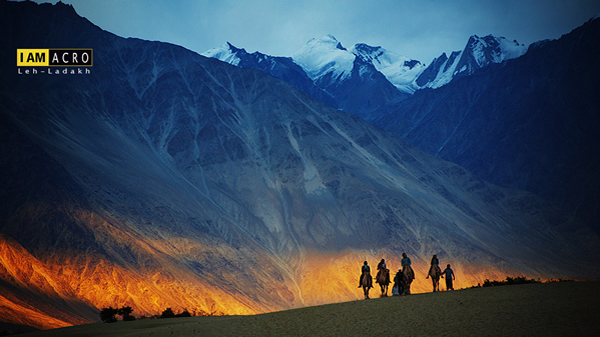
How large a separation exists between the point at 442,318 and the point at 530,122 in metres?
148

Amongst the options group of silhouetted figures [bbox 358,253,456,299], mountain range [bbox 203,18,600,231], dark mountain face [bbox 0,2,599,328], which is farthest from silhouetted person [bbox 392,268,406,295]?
mountain range [bbox 203,18,600,231]

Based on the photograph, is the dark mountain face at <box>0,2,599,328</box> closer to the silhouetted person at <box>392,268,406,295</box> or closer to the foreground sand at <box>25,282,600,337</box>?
the foreground sand at <box>25,282,600,337</box>

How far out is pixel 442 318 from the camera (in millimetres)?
21172

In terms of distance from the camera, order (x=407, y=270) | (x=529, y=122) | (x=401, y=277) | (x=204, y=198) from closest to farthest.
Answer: (x=407, y=270), (x=401, y=277), (x=204, y=198), (x=529, y=122)

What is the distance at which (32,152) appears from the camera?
265ft

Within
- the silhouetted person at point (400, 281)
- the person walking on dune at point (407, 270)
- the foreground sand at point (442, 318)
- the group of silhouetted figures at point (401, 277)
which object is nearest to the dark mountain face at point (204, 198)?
the foreground sand at point (442, 318)

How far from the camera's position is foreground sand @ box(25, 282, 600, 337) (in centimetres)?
1916

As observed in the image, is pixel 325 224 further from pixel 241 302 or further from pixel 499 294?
pixel 499 294

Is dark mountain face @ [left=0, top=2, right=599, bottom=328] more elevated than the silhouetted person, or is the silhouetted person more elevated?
dark mountain face @ [left=0, top=2, right=599, bottom=328]

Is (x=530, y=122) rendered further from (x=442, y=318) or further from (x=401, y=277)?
(x=442, y=318)

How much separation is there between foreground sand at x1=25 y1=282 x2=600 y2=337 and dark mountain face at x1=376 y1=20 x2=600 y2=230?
113555 millimetres

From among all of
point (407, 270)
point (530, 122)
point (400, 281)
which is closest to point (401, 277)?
point (400, 281)

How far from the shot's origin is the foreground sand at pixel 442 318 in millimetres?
19156

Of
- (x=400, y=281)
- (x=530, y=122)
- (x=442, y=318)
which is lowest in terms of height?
(x=442, y=318)
